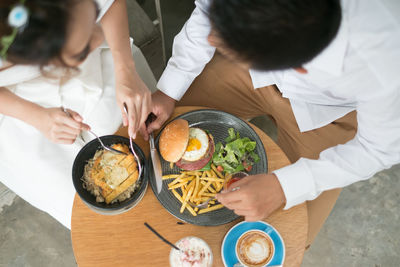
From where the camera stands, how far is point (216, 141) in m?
1.69

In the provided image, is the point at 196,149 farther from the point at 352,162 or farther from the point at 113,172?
the point at 352,162

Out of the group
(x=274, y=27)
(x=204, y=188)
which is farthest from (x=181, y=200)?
(x=274, y=27)

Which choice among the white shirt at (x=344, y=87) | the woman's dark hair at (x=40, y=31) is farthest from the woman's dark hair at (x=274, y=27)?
the woman's dark hair at (x=40, y=31)

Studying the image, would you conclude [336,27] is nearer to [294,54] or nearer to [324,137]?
[294,54]

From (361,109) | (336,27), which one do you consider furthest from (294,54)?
(361,109)

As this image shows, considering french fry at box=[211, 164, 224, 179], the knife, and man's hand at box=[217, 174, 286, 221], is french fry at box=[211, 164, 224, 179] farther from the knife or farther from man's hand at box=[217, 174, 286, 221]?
the knife

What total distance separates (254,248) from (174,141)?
0.66 metres

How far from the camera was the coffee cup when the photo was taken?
4.51 feet

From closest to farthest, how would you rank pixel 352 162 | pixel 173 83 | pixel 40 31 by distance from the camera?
1. pixel 40 31
2. pixel 352 162
3. pixel 173 83

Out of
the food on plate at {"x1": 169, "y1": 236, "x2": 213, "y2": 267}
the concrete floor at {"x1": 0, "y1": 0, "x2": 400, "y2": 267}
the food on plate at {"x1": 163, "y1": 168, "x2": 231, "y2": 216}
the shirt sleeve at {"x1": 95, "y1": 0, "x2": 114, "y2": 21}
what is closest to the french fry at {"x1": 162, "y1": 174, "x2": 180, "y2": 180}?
the food on plate at {"x1": 163, "y1": 168, "x2": 231, "y2": 216}

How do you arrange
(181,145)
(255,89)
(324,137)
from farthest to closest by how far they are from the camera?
1. (255,89)
2. (324,137)
3. (181,145)

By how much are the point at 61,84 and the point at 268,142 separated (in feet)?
3.99

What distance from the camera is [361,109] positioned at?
1.40 meters

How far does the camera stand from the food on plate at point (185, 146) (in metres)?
1.54
